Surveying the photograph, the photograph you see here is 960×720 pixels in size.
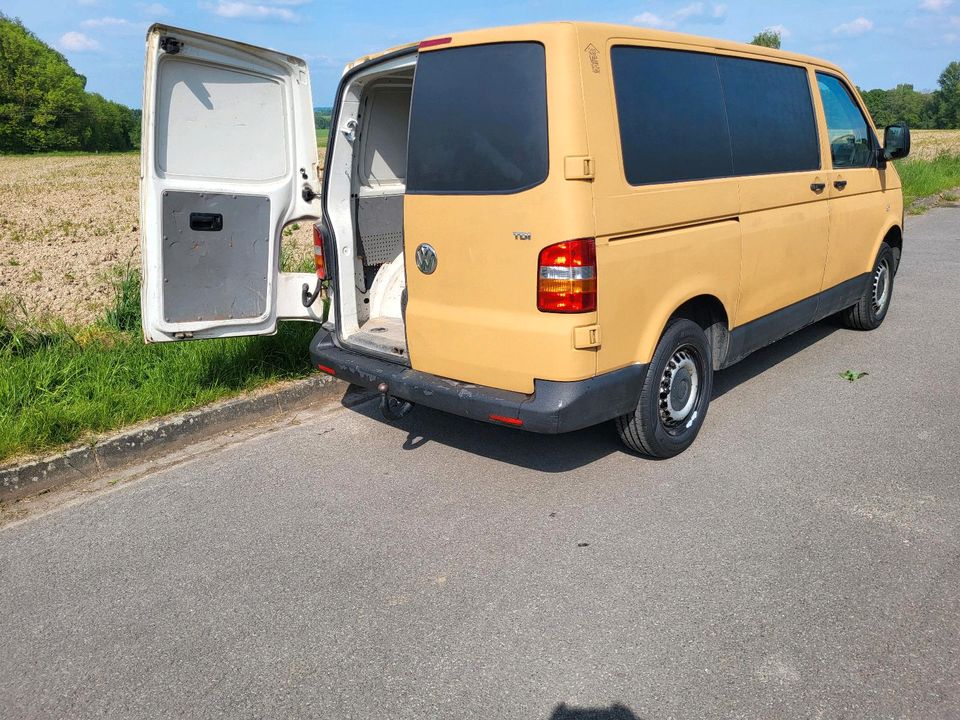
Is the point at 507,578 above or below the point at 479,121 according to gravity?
below

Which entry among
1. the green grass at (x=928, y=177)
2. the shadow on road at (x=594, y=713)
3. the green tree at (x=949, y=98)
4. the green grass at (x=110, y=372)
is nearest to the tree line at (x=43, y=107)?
the green grass at (x=928, y=177)

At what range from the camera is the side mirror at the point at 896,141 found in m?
5.86

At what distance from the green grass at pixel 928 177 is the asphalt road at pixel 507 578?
13062mm

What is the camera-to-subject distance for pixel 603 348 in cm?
365

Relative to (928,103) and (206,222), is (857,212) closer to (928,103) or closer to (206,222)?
(206,222)

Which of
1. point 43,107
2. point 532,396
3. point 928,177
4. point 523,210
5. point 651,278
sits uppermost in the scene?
point 43,107

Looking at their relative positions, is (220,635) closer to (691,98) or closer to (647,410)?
(647,410)

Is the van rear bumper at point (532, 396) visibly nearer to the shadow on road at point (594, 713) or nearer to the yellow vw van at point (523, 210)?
the yellow vw van at point (523, 210)

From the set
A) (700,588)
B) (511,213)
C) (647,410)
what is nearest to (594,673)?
(700,588)

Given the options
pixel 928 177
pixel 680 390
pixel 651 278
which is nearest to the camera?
pixel 651 278

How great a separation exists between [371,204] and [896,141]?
3915mm

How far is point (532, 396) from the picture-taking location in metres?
3.67

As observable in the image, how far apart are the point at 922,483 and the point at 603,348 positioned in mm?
1770

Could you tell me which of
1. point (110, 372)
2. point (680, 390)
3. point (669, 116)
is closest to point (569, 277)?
point (669, 116)
